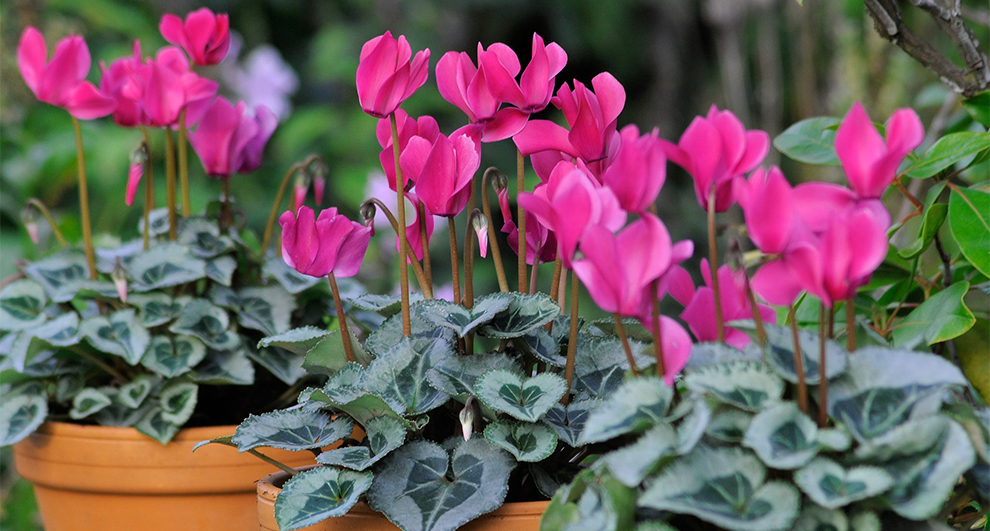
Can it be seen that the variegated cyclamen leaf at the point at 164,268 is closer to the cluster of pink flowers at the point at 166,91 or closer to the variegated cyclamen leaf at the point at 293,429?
the cluster of pink flowers at the point at 166,91

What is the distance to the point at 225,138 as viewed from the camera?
1051 millimetres

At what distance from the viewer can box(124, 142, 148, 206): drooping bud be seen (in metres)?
0.98

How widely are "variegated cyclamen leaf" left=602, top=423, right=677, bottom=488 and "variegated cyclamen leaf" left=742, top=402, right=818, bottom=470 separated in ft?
0.13

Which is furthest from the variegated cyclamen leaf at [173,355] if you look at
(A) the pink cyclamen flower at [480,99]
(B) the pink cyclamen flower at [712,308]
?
(B) the pink cyclamen flower at [712,308]

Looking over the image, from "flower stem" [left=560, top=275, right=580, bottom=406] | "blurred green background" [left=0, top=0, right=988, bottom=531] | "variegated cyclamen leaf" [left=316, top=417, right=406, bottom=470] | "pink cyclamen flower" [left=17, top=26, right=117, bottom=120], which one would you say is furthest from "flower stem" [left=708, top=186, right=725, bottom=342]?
"blurred green background" [left=0, top=0, right=988, bottom=531]

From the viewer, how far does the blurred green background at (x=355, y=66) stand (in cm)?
245

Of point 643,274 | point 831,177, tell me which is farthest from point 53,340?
point 831,177

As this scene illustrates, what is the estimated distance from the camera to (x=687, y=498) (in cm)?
47

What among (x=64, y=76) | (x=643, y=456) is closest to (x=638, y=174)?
(x=643, y=456)

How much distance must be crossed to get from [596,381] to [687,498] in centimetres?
24

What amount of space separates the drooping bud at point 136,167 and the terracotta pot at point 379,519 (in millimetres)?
430

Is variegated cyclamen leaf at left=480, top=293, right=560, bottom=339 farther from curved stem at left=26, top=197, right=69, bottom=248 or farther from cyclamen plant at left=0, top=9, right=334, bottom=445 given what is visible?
curved stem at left=26, top=197, right=69, bottom=248

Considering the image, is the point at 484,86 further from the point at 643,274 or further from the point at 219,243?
the point at 219,243

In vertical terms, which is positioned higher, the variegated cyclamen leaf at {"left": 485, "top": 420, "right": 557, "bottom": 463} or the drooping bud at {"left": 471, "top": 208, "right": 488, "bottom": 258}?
the drooping bud at {"left": 471, "top": 208, "right": 488, "bottom": 258}
